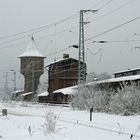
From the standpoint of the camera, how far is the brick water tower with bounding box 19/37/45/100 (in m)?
108

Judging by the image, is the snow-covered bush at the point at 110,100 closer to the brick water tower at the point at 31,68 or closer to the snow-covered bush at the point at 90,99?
the snow-covered bush at the point at 90,99

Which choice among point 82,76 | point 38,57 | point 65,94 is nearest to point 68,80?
point 65,94

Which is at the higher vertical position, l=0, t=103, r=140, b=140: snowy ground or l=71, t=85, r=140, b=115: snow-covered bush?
l=71, t=85, r=140, b=115: snow-covered bush

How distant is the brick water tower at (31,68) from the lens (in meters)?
108

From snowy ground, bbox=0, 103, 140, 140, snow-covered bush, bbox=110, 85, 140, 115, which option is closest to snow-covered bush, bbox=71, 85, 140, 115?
snow-covered bush, bbox=110, 85, 140, 115

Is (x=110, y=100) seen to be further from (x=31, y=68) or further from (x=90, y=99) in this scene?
(x=31, y=68)

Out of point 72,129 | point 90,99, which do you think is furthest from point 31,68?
point 72,129

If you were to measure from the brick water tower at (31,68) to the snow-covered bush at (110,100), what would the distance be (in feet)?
199

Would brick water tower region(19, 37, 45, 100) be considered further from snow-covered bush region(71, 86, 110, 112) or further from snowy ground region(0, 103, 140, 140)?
snowy ground region(0, 103, 140, 140)

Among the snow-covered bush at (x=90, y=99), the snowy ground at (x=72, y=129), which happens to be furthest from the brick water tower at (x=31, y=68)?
the snowy ground at (x=72, y=129)

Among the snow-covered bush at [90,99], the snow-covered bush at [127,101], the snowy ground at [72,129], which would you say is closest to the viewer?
the snowy ground at [72,129]

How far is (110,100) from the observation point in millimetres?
36000

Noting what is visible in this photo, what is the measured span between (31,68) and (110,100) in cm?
7722

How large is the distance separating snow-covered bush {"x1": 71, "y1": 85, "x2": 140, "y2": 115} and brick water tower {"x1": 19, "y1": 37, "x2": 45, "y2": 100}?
60582mm
